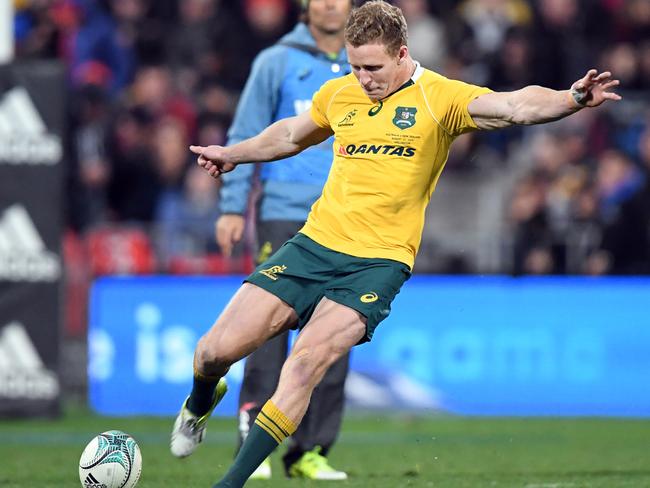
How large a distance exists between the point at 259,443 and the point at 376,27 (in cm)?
204

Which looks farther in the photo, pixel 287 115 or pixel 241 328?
pixel 287 115

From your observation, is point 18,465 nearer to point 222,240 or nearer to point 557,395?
point 222,240

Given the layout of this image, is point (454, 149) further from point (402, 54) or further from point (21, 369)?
point (402, 54)

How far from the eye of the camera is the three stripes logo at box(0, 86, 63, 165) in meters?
12.6

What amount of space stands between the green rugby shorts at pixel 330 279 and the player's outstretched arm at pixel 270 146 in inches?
23.4

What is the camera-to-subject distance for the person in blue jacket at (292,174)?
836 centimetres

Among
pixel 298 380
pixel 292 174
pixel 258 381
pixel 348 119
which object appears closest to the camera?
pixel 298 380

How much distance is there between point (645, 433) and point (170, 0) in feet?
29.0

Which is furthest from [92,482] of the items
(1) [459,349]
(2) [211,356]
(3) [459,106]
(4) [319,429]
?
(1) [459,349]

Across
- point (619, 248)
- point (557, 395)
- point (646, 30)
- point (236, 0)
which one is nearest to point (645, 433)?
point (557, 395)

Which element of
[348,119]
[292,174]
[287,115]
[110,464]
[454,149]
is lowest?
[454,149]

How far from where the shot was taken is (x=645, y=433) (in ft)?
38.8

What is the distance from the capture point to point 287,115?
335 inches

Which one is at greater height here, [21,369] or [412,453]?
[412,453]
